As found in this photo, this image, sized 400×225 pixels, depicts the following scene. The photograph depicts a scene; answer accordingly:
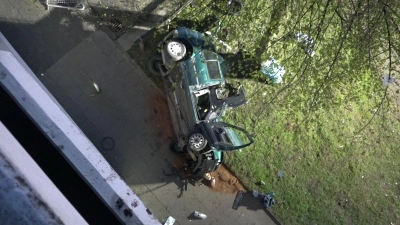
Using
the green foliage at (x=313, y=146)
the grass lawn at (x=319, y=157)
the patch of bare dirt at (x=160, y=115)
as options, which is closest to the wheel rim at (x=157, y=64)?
the grass lawn at (x=319, y=157)

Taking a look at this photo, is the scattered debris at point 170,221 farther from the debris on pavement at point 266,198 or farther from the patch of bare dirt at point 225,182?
the debris on pavement at point 266,198

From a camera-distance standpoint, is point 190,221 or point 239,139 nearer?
point 239,139

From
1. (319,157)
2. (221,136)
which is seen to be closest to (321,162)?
(319,157)

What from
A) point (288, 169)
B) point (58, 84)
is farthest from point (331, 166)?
point (58, 84)

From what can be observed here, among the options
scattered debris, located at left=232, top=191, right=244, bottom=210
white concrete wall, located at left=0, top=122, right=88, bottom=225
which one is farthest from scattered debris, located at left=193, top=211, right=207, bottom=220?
white concrete wall, located at left=0, top=122, right=88, bottom=225

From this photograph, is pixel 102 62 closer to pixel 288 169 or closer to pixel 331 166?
pixel 288 169
